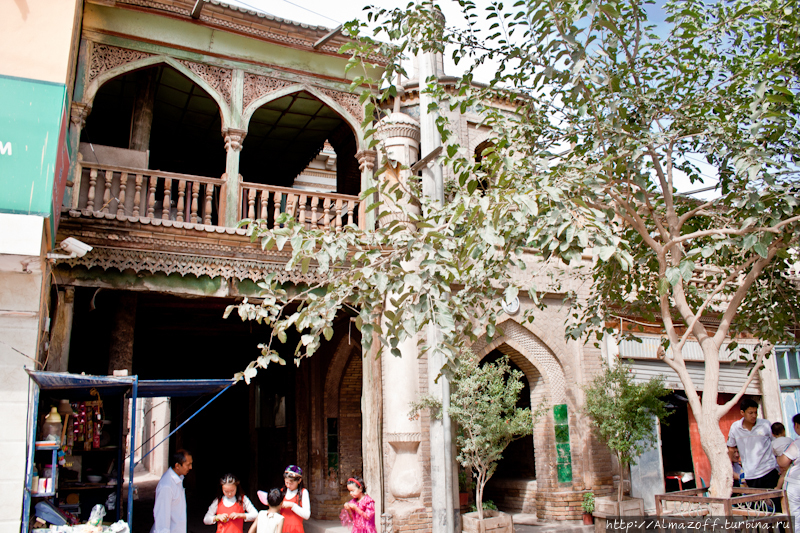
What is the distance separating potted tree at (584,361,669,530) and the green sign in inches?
342

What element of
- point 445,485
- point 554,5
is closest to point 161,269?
point 445,485

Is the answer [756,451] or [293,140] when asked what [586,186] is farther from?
[293,140]

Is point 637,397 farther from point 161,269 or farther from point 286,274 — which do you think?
point 161,269

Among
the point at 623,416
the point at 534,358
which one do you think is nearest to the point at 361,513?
the point at 623,416

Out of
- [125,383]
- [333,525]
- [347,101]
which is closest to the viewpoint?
[125,383]

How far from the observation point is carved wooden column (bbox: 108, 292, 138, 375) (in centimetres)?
855

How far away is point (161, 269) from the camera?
8.16 meters

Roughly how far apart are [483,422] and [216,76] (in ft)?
20.9

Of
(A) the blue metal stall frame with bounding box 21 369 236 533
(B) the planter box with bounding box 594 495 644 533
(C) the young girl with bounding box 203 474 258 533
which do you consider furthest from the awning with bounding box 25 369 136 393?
(B) the planter box with bounding box 594 495 644 533

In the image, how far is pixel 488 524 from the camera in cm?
954

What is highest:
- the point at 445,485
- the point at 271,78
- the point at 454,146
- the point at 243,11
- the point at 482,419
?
the point at 243,11

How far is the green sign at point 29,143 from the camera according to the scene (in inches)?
239

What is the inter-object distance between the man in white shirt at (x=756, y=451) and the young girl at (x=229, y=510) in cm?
569

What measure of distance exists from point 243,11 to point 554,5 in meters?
5.75
